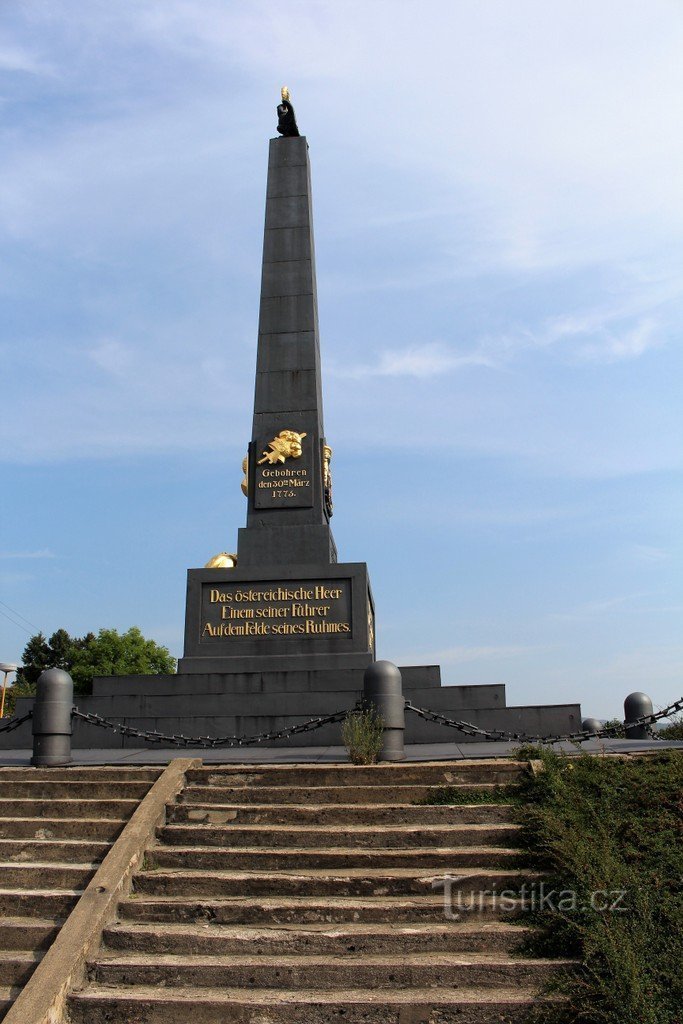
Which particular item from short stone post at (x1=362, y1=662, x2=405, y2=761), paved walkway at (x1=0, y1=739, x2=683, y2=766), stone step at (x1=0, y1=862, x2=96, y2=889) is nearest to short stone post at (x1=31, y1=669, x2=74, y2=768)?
paved walkway at (x1=0, y1=739, x2=683, y2=766)

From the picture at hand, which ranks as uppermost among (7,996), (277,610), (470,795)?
(277,610)

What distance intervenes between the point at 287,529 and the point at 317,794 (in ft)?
28.1

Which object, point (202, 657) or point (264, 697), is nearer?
point (264, 697)

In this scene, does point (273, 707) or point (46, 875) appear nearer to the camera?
point (46, 875)

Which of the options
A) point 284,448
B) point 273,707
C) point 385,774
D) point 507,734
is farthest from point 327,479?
point 385,774

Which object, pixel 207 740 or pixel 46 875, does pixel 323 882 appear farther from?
Result: pixel 207 740

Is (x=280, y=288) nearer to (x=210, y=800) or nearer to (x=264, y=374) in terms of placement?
(x=264, y=374)

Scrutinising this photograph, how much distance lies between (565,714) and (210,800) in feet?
22.8

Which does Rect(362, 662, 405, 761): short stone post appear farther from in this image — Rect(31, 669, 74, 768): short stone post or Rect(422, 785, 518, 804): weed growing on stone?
Rect(31, 669, 74, 768): short stone post

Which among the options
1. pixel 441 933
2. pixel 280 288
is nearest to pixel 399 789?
pixel 441 933

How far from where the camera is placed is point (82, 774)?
27.0ft

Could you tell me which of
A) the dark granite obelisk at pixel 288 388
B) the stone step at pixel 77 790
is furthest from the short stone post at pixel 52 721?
the dark granite obelisk at pixel 288 388

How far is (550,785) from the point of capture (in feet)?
22.7

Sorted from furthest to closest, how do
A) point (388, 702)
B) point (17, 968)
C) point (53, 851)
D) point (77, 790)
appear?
point (388, 702), point (77, 790), point (53, 851), point (17, 968)
